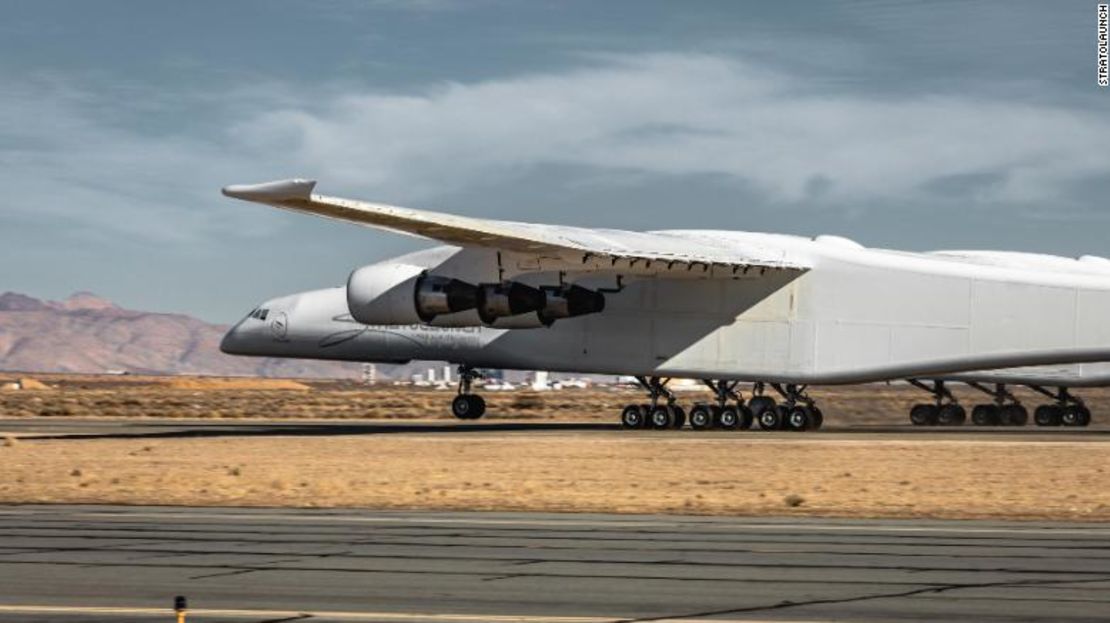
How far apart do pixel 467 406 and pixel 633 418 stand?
21.5ft

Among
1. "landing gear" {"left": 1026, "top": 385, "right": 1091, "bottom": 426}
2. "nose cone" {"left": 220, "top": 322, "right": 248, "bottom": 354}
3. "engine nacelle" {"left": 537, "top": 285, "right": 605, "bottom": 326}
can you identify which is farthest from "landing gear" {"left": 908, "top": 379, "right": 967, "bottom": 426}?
"nose cone" {"left": 220, "top": 322, "right": 248, "bottom": 354}

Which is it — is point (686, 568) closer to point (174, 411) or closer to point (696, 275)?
point (696, 275)

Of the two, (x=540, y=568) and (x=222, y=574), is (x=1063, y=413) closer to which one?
(x=540, y=568)

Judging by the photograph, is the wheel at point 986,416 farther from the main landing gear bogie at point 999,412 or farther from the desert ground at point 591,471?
the desert ground at point 591,471

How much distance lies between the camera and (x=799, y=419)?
49156 mm

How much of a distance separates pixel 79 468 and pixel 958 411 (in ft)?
126

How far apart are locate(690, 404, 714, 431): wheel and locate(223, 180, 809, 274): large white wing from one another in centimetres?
394

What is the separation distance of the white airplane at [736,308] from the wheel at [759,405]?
0.04m

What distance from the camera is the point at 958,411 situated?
64.1m

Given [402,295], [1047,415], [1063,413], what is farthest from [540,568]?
[1047,415]

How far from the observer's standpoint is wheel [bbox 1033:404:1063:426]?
62594mm

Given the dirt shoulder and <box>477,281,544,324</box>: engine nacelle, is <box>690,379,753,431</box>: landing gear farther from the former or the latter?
the dirt shoulder

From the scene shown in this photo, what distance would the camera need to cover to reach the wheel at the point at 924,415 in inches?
2484

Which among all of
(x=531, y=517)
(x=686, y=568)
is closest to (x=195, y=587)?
(x=686, y=568)
